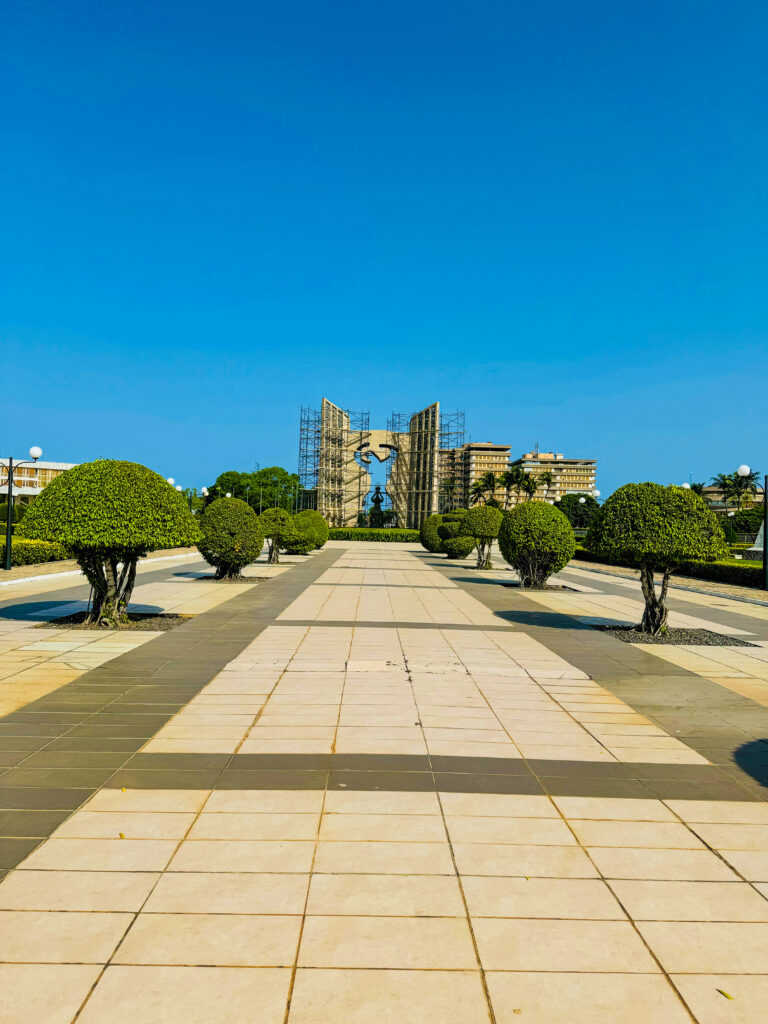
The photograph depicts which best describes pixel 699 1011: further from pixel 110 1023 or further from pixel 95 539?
pixel 95 539

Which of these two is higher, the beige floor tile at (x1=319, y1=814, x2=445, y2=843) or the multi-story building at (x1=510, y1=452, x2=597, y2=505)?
the multi-story building at (x1=510, y1=452, x2=597, y2=505)

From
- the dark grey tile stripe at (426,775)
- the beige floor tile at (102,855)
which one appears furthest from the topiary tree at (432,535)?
the beige floor tile at (102,855)

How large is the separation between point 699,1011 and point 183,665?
22.5 feet

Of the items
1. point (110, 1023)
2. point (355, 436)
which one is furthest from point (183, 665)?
point (355, 436)

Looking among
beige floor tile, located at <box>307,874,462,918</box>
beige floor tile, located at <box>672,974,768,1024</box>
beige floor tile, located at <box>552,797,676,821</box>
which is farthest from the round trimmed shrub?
beige floor tile, located at <box>672,974,768,1024</box>

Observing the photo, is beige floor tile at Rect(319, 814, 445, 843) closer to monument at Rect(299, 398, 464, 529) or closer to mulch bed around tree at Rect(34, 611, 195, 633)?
mulch bed around tree at Rect(34, 611, 195, 633)

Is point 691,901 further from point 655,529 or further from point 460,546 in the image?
point 460,546

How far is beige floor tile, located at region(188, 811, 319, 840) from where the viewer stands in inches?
153

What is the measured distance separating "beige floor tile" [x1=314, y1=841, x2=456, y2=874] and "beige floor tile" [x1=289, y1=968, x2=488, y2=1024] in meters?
0.81

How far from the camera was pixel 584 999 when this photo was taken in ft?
8.59

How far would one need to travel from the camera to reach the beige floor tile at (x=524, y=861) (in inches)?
140

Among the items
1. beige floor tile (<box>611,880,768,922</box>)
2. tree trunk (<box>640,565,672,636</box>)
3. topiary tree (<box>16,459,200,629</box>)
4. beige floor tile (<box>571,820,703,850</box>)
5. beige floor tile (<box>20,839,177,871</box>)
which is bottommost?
beige floor tile (<box>611,880,768,922</box>)

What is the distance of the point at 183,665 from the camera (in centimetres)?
840

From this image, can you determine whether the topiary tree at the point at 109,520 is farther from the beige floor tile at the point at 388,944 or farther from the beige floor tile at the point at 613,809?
the beige floor tile at the point at 388,944
